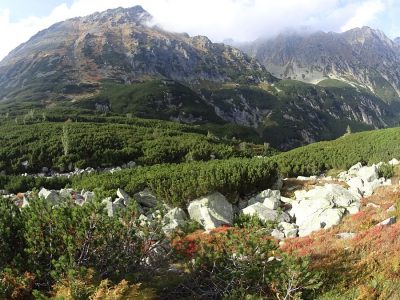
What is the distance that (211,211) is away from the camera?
1553 centimetres

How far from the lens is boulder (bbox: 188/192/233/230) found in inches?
585

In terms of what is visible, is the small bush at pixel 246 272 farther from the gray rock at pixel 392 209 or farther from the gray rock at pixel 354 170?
the gray rock at pixel 354 170

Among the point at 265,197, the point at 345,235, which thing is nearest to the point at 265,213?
the point at 265,197

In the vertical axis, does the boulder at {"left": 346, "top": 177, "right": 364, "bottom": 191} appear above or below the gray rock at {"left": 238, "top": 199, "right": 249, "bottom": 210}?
below

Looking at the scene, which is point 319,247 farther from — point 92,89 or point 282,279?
point 92,89

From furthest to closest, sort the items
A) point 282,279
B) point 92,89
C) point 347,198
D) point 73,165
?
1. point 92,89
2. point 73,165
3. point 347,198
4. point 282,279

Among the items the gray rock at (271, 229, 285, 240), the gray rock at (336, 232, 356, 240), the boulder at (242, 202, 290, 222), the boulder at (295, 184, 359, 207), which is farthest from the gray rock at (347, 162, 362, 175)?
the gray rock at (336, 232, 356, 240)

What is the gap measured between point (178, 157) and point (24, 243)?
43716 millimetres

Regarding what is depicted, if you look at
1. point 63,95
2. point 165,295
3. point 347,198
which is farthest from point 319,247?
point 63,95

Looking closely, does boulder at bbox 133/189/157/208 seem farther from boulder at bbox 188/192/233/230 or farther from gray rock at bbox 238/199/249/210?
gray rock at bbox 238/199/249/210

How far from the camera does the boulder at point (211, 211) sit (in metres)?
14.9

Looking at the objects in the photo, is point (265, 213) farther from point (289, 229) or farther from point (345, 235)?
point (345, 235)

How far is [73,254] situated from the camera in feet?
25.6

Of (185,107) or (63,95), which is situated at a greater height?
(63,95)
